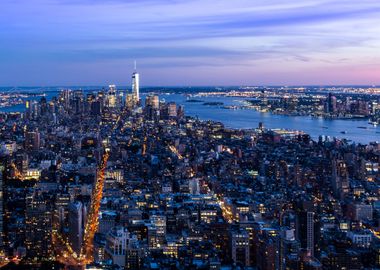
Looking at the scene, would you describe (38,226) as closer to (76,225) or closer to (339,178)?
(76,225)

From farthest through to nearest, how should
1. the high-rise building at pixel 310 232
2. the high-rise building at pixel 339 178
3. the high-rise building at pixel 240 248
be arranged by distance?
1. the high-rise building at pixel 339 178
2. the high-rise building at pixel 310 232
3. the high-rise building at pixel 240 248

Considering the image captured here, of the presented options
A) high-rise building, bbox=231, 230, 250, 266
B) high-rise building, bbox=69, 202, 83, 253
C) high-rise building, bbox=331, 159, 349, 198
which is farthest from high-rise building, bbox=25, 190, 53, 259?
high-rise building, bbox=331, 159, 349, 198

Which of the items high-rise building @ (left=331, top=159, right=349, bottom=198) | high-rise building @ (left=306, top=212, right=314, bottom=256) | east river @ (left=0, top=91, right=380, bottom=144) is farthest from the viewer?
east river @ (left=0, top=91, right=380, bottom=144)

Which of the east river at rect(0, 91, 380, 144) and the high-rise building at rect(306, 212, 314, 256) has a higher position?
the high-rise building at rect(306, 212, 314, 256)

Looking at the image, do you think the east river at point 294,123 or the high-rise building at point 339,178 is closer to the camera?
the high-rise building at point 339,178

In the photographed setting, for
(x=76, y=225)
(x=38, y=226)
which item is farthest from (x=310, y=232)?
(x=38, y=226)

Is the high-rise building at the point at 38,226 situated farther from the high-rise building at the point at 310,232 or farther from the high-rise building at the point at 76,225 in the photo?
the high-rise building at the point at 310,232

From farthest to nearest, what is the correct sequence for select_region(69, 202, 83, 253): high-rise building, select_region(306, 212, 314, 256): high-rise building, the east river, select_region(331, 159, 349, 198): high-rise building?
the east river < select_region(331, 159, 349, 198): high-rise building < select_region(69, 202, 83, 253): high-rise building < select_region(306, 212, 314, 256): high-rise building

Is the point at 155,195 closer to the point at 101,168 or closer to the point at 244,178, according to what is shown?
the point at 244,178

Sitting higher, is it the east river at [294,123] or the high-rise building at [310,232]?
the high-rise building at [310,232]

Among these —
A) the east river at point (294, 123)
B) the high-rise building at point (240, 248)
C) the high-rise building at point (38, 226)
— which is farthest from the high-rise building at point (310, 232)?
the east river at point (294, 123)

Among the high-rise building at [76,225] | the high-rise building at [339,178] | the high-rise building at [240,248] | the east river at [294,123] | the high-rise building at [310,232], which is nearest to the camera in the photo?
the high-rise building at [240,248]

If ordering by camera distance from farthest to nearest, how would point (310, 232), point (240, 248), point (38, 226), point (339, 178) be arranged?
point (339, 178) < point (38, 226) < point (310, 232) < point (240, 248)

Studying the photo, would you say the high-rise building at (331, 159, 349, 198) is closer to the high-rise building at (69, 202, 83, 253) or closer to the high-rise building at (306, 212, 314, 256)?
the high-rise building at (306, 212, 314, 256)
